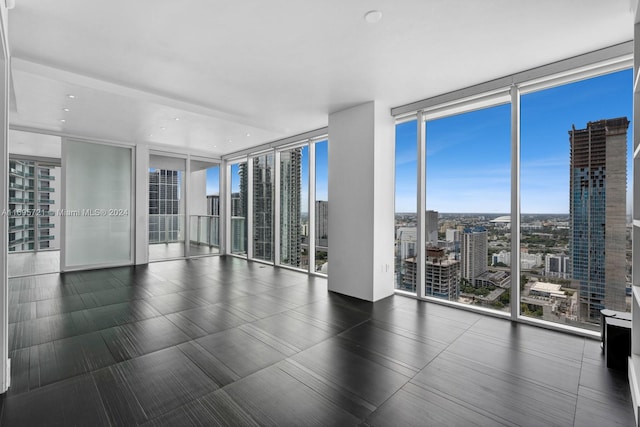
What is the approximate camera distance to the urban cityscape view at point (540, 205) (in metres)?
2.92

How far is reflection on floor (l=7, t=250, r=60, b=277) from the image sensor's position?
571cm

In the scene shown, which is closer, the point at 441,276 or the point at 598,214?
the point at 598,214

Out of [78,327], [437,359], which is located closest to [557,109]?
[437,359]

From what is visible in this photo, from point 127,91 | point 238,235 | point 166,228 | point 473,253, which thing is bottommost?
point 238,235

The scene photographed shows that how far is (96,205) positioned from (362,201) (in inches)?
223

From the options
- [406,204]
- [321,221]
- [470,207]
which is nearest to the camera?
[470,207]

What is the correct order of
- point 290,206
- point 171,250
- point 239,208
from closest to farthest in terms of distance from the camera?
point 290,206 < point 171,250 < point 239,208

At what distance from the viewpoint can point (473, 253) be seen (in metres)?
3.86

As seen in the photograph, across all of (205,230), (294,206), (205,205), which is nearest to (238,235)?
(205,230)

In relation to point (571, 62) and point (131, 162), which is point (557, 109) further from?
point (131, 162)

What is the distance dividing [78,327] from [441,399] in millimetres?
3530

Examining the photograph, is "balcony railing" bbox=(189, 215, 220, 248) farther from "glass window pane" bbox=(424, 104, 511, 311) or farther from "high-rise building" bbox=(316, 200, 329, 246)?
"glass window pane" bbox=(424, 104, 511, 311)

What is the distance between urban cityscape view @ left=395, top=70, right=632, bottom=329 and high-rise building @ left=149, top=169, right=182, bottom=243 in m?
5.99

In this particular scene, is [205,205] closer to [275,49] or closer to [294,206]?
[294,206]
